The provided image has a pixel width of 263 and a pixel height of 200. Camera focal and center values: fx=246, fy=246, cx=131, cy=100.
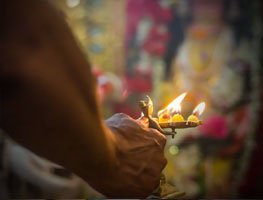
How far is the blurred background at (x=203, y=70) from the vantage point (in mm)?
1731

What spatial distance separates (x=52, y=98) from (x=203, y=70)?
1600 millimetres

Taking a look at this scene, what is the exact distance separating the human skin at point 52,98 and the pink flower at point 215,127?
1313 millimetres

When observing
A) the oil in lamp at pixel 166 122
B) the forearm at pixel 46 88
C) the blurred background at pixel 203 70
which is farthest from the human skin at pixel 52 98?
the blurred background at pixel 203 70

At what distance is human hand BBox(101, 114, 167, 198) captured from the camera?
525mm

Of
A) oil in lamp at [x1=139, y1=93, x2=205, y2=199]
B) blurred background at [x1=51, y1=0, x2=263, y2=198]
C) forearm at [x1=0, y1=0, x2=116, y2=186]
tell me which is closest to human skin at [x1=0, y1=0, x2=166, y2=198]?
forearm at [x1=0, y1=0, x2=116, y2=186]

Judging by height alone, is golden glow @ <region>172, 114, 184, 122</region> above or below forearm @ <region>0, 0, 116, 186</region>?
above

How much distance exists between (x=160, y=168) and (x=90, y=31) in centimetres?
132

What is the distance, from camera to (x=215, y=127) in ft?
5.73

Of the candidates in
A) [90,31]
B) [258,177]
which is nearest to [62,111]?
[90,31]

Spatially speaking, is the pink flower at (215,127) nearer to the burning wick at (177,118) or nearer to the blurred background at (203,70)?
the blurred background at (203,70)

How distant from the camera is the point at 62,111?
376 millimetres

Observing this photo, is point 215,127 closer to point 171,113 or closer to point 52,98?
point 171,113

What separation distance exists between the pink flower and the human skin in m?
1.31

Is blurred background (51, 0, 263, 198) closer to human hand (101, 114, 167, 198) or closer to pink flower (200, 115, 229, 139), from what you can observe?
pink flower (200, 115, 229, 139)
